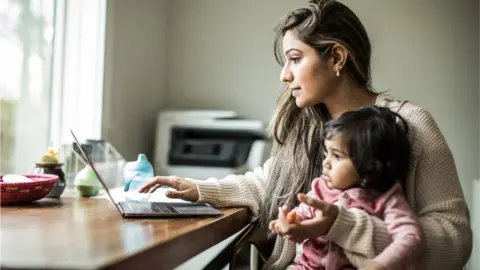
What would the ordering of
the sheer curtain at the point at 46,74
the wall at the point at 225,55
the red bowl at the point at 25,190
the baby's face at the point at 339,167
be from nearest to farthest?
the baby's face at the point at 339,167 < the red bowl at the point at 25,190 < the sheer curtain at the point at 46,74 < the wall at the point at 225,55

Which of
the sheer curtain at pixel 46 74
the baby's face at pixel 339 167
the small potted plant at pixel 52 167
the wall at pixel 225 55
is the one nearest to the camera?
the baby's face at pixel 339 167

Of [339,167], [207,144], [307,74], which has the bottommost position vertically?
[207,144]

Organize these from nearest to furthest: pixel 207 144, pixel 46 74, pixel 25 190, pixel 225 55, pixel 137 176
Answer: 1. pixel 25 190
2. pixel 137 176
3. pixel 46 74
4. pixel 207 144
5. pixel 225 55

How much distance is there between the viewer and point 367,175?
1072 mm

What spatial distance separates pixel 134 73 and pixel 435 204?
1.71 m

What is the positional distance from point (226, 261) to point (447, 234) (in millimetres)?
681

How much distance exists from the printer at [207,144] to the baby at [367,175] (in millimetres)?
1356

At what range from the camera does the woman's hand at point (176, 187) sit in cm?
140

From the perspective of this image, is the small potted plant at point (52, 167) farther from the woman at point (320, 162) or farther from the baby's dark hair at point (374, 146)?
the baby's dark hair at point (374, 146)

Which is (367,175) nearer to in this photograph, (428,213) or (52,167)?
(428,213)

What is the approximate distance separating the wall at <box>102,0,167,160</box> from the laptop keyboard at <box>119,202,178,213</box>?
3.35 feet

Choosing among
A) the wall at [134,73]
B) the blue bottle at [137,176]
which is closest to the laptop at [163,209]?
the blue bottle at [137,176]

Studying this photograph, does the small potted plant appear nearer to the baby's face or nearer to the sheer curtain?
the sheer curtain

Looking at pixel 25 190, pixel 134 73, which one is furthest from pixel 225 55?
pixel 25 190
